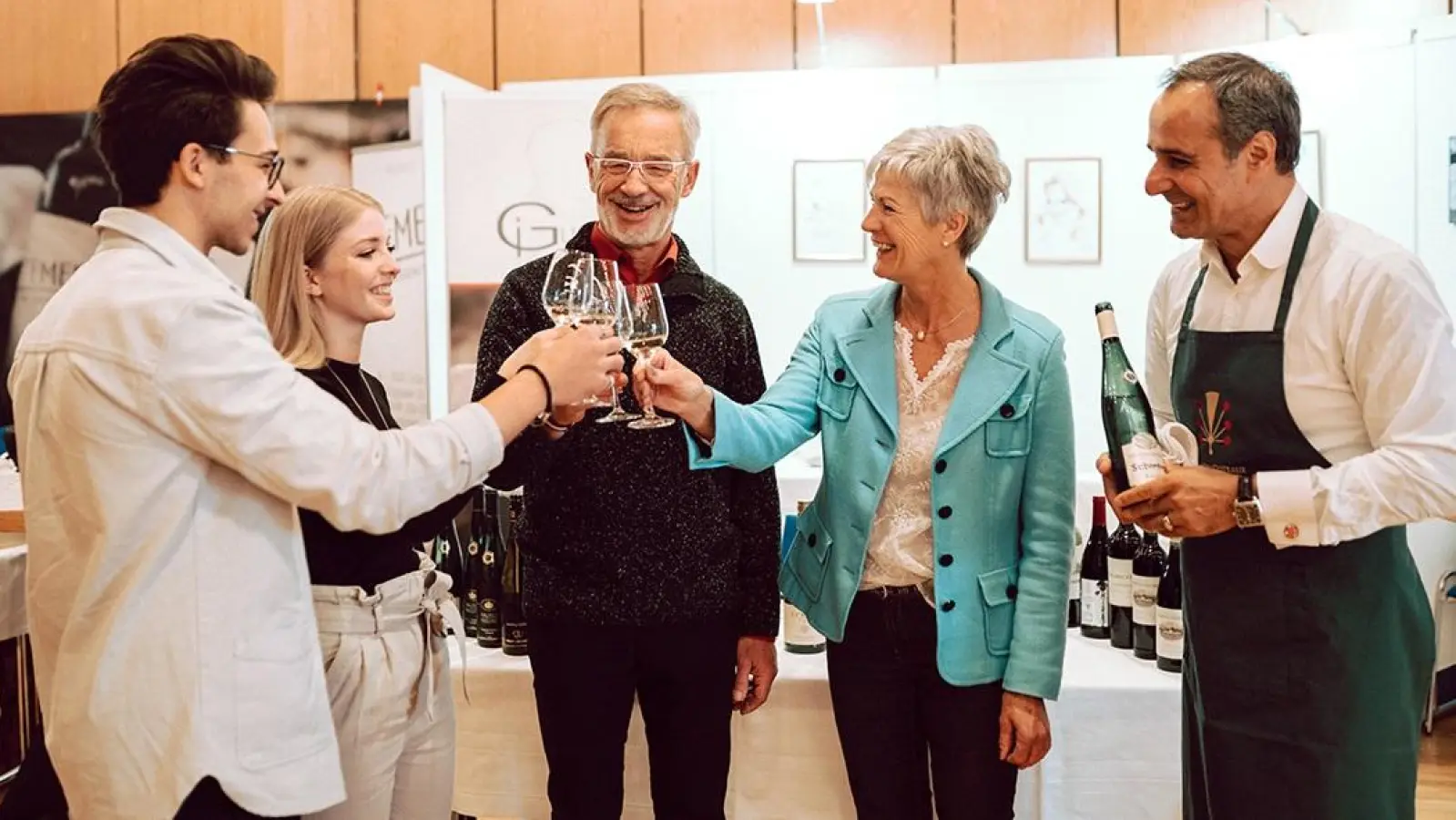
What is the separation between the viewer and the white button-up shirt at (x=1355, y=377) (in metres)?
1.62

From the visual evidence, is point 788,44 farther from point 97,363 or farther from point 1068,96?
point 97,363

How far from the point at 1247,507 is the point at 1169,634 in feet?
2.48

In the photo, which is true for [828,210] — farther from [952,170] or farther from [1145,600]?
[952,170]

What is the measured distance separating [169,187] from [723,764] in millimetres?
1295

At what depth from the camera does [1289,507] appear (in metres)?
1.66

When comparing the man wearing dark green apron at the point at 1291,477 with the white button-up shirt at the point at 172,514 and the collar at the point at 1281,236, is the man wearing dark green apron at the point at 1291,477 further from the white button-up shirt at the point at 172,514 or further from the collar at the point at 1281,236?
the white button-up shirt at the point at 172,514

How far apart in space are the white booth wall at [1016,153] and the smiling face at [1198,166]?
2.18 m

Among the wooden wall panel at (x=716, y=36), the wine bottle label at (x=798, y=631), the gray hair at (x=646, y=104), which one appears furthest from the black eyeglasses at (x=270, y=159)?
the wooden wall panel at (x=716, y=36)

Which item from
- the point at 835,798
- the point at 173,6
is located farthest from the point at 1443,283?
the point at 173,6

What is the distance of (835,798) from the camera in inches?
94.7

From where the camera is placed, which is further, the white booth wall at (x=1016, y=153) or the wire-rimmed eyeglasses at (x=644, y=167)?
the white booth wall at (x=1016, y=153)

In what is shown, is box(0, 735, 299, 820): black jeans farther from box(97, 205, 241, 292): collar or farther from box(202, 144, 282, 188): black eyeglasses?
box(202, 144, 282, 188): black eyeglasses

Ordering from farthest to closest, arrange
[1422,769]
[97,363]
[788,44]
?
[788,44] → [1422,769] → [97,363]

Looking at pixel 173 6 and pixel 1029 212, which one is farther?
pixel 173 6
